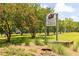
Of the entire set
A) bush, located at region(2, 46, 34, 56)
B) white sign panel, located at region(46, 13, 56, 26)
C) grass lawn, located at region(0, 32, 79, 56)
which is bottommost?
bush, located at region(2, 46, 34, 56)

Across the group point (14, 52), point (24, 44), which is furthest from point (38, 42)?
point (14, 52)

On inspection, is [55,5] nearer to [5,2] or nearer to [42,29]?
[42,29]

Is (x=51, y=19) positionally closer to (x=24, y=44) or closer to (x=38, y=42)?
(x=38, y=42)

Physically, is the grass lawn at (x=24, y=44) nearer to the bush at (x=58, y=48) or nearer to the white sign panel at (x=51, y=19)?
the bush at (x=58, y=48)

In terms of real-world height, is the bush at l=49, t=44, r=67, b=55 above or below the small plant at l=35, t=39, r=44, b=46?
below

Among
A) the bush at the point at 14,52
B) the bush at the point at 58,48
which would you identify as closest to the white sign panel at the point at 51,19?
the bush at the point at 58,48

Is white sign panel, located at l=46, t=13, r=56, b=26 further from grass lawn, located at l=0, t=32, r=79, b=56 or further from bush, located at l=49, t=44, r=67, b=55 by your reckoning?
bush, located at l=49, t=44, r=67, b=55

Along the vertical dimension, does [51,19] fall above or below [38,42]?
above

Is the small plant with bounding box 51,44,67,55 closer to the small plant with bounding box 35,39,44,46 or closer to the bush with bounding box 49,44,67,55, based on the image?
the bush with bounding box 49,44,67,55

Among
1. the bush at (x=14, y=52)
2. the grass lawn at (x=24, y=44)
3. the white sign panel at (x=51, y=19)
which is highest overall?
the white sign panel at (x=51, y=19)

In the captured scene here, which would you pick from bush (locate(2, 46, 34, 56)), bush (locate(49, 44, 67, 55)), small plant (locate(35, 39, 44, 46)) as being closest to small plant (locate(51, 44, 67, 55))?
bush (locate(49, 44, 67, 55))

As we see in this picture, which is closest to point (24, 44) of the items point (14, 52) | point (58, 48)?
point (14, 52)

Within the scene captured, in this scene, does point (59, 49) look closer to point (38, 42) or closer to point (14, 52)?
point (38, 42)

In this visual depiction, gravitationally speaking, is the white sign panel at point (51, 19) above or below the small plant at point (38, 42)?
above
